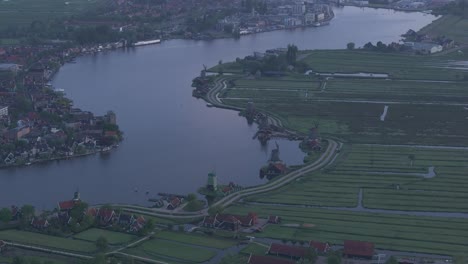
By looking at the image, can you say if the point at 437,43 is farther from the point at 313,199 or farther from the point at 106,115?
the point at 313,199

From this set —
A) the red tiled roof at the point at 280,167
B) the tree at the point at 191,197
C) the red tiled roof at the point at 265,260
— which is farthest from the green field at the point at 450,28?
the red tiled roof at the point at 265,260

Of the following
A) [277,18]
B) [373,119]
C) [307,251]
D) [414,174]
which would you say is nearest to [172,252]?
[307,251]

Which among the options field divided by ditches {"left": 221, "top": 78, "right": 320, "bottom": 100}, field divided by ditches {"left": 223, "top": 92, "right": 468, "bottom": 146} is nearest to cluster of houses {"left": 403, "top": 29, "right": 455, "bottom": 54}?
field divided by ditches {"left": 221, "top": 78, "right": 320, "bottom": 100}

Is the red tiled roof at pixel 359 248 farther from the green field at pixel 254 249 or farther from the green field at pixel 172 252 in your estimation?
the green field at pixel 172 252

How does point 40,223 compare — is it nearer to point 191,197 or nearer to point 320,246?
point 191,197

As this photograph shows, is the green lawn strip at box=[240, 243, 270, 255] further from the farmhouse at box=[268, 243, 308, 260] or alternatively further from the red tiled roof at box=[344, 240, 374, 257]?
the red tiled roof at box=[344, 240, 374, 257]

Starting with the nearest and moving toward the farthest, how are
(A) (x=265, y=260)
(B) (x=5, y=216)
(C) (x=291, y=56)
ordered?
1. (A) (x=265, y=260)
2. (B) (x=5, y=216)
3. (C) (x=291, y=56)
